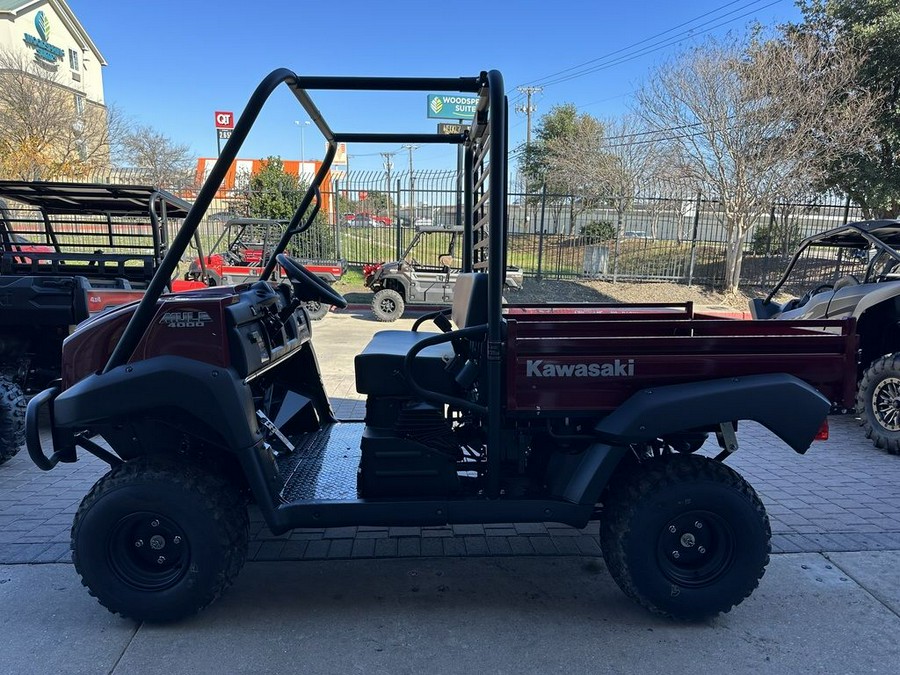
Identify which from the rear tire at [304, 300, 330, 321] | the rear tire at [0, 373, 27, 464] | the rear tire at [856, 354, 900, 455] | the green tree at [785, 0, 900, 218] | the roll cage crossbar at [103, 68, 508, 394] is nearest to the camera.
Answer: the roll cage crossbar at [103, 68, 508, 394]

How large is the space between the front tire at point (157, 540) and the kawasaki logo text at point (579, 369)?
1471mm

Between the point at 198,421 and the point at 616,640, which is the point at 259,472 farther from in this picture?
A: the point at 616,640

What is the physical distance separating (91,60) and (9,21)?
26.8 feet

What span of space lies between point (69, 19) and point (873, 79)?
43417 mm

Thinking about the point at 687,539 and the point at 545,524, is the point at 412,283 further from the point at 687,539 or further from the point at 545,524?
the point at 687,539

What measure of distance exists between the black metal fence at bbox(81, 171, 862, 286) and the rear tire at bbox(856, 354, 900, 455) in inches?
398

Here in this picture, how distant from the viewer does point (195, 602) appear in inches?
102

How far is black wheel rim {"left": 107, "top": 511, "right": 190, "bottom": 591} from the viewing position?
101 inches

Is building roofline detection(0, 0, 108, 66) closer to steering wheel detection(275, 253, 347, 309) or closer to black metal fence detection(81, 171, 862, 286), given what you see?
black metal fence detection(81, 171, 862, 286)

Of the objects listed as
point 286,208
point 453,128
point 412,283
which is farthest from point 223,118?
point 453,128

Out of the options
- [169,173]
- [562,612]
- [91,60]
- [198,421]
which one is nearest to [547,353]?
[562,612]

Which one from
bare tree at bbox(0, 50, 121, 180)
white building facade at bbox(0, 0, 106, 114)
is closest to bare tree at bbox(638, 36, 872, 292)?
bare tree at bbox(0, 50, 121, 180)

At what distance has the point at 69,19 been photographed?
37.2m

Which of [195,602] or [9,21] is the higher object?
[9,21]
